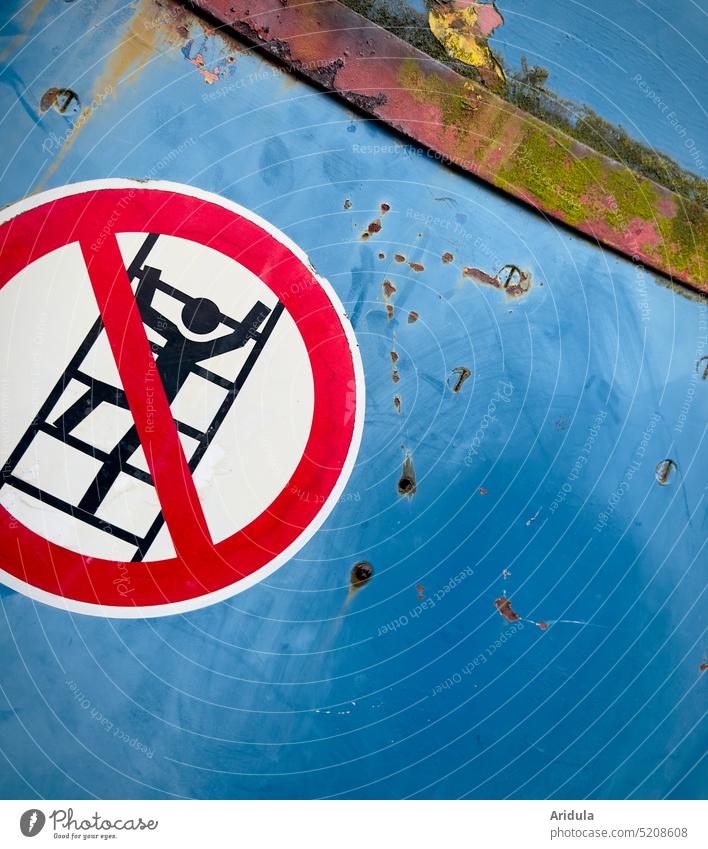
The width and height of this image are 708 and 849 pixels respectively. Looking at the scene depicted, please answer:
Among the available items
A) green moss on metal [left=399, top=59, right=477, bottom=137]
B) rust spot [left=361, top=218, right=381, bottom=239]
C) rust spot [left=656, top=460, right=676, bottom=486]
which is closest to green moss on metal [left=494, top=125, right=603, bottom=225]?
green moss on metal [left=399, top=59, right=477, bottom=137]

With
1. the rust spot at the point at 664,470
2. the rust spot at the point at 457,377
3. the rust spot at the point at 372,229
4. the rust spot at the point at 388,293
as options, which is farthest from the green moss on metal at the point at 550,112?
the rust spot at the point at 664,470

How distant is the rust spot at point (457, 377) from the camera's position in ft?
8.54

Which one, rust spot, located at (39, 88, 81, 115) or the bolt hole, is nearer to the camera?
rust spot, located at (39, 88, 81, 115)

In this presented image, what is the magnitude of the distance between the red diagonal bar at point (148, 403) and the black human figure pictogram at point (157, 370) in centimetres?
3

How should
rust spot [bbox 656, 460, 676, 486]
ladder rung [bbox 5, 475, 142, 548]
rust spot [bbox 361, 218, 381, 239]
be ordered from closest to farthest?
ladder rung [bbox 5, 475, 142, 548]
rust spot [bbox 361, 218, 381, 239]
rust spot [bbox 656, 460, 676, 486]

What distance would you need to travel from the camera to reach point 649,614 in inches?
106

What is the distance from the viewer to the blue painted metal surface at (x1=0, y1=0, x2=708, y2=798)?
8.17ft

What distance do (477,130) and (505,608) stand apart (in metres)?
2.01

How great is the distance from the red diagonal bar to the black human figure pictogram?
0.11 ft

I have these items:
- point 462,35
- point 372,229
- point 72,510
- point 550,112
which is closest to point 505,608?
point 372,229

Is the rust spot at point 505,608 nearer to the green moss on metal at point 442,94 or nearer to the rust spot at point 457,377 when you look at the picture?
the rust spot at point 457,377

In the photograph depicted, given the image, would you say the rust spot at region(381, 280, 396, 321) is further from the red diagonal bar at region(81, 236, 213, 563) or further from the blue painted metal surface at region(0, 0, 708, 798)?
the red diagonal bar at region(81, 236, 213, 563)

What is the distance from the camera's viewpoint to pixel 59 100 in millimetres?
2477

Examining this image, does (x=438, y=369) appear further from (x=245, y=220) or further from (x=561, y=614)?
(x=561, y=614)
